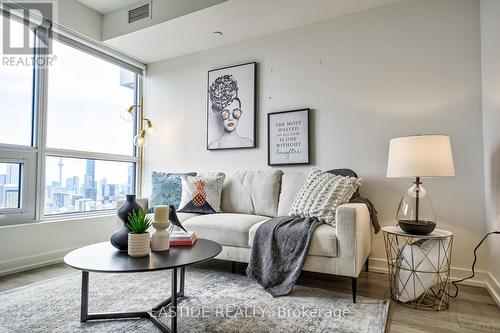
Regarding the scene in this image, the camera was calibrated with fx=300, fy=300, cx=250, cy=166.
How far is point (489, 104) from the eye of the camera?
2.18 m

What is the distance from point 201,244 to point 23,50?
2.60m

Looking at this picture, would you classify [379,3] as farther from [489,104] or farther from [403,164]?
[403,164]

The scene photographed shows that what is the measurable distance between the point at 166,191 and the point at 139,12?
1.91m

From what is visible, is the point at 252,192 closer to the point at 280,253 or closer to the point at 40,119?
the point at 280,253

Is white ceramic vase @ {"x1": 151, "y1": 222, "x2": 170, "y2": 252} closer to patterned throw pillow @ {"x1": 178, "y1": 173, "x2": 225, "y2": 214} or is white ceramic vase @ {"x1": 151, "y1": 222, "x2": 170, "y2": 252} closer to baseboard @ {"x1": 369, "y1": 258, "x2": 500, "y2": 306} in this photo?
patterned throw pillow @ {"x1": 178, "y1": 173, "x2": 225, "y2": 214}

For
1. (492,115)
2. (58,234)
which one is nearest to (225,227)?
(58,234)

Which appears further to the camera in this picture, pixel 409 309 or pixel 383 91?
pixel 383 91

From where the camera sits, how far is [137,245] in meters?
1.58

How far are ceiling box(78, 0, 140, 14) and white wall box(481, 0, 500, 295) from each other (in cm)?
321

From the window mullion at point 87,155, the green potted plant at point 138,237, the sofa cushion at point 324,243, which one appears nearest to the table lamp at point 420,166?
the sofa cushion at point 324,243

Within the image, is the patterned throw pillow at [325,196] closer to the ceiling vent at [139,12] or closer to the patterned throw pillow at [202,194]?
the patterned throw pillow at [202,194]

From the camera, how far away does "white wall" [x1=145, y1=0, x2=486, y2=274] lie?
95.3 inches

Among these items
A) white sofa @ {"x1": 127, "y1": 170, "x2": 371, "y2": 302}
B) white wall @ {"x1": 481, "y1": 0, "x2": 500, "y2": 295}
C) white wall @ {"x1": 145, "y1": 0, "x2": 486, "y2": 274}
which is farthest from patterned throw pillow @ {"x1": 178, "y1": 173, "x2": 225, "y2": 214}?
white wall @ {"x1": 481, "y1": 0, "x2": 500, "y2": 295}

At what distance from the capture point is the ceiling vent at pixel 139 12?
123 inches
